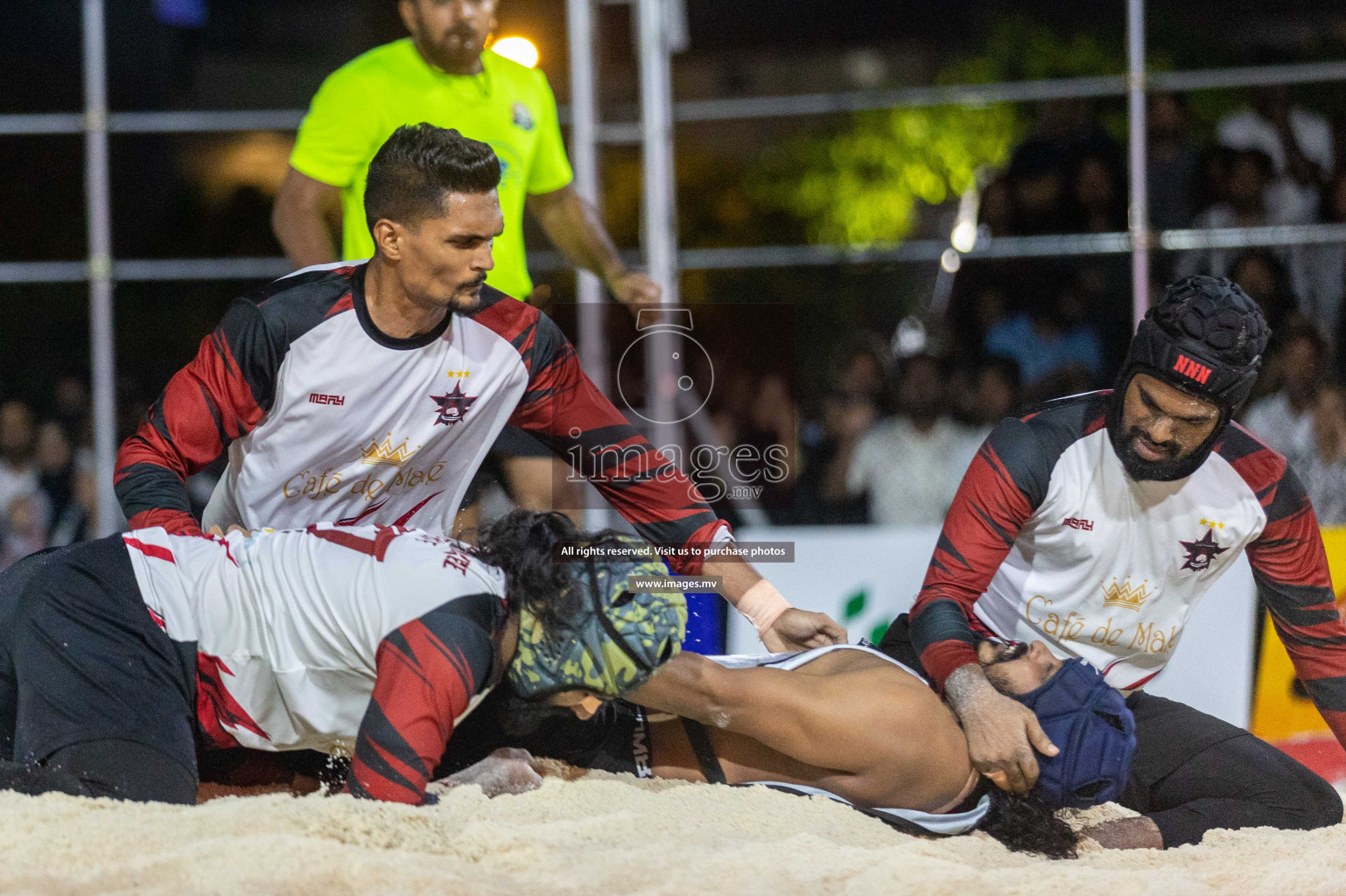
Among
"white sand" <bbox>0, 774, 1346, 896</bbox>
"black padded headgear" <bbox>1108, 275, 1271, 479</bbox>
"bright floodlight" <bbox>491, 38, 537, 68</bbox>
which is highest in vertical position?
"bright floodlight" <bbox>491, 38, 537, 68</bbox>

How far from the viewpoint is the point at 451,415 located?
2889mm

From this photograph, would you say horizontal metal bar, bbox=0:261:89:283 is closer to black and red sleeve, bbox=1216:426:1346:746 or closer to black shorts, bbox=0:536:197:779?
black shorts, bbox=0:536:197:779

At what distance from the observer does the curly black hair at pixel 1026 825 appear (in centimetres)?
234

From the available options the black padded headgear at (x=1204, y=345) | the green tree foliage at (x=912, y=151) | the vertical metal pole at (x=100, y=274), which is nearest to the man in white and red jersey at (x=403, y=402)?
the black padded headgear at (x=1204, y=345)

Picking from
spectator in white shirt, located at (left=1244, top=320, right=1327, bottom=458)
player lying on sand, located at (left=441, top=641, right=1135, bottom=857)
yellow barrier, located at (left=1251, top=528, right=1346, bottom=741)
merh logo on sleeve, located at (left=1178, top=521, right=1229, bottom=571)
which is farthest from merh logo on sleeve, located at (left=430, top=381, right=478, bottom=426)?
spectator in white shirt, located at (left=1244, top=320, right=1327, bottom=458)

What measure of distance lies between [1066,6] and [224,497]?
35.0ft

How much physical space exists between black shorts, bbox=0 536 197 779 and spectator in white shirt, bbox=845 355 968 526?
117 inches

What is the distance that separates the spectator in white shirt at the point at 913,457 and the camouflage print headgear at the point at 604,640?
2.69 metres

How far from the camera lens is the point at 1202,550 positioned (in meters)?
2.82

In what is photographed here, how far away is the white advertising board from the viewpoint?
3898mm

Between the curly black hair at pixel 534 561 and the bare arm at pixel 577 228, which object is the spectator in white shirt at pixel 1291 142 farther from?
the curly black hair at pixel 534 561

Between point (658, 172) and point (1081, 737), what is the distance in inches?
103

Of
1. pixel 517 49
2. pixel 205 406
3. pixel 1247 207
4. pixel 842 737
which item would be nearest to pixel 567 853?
pixel 842 737

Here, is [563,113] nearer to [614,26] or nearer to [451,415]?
[614,26]
